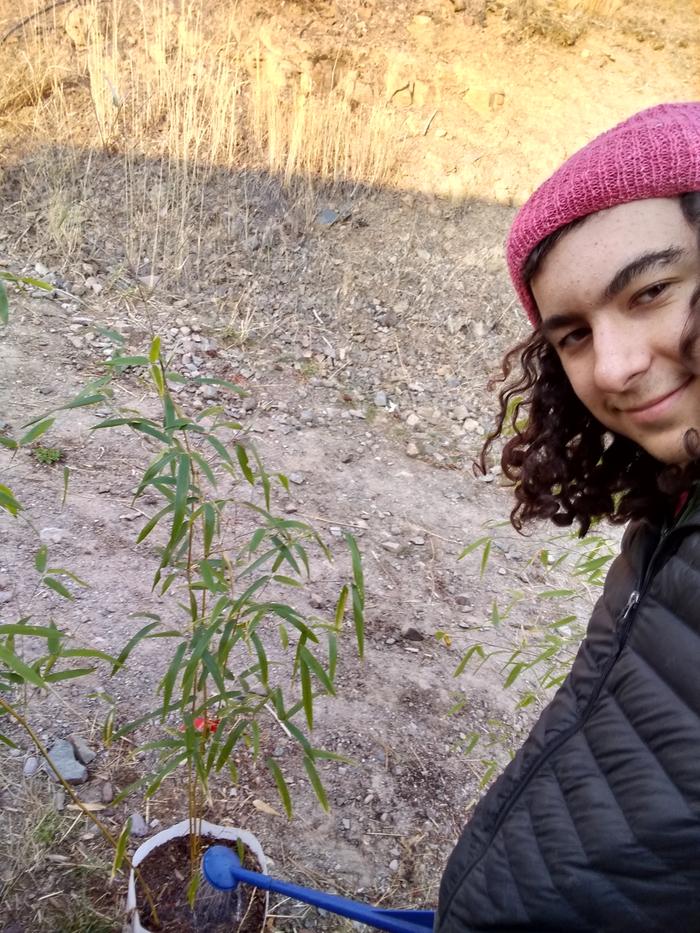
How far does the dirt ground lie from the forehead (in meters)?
0.80

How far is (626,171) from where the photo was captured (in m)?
0.97

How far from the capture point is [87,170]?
4.50m

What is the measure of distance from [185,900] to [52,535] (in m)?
1.46

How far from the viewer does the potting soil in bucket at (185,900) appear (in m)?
1.38

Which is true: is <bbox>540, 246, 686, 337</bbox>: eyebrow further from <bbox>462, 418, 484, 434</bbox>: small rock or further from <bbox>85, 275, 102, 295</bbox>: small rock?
<bbox>85, 275, 102, 295</bbox>: small rock

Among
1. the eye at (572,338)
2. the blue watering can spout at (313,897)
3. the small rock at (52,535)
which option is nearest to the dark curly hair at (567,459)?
the eye at (572,338)

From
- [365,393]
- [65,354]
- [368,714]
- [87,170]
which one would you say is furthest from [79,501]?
[87,170]

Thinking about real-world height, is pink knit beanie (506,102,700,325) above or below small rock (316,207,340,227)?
above

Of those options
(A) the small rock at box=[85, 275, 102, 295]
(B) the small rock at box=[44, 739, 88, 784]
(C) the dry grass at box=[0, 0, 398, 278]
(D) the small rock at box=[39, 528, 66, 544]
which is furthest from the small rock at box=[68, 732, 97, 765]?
(C) the dry grass at box=[0, 0, 398, 278]

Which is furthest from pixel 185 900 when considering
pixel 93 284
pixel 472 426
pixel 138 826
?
pixel 93 284

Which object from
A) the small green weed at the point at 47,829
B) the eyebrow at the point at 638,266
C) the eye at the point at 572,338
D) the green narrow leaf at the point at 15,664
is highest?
the eyebrow at the point at 638,266

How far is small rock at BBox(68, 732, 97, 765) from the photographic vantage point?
5.79 ft

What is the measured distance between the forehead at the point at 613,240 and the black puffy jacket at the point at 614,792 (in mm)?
344

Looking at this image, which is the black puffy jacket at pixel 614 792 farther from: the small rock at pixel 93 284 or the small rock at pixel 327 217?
the small rock at pixel 327 217
